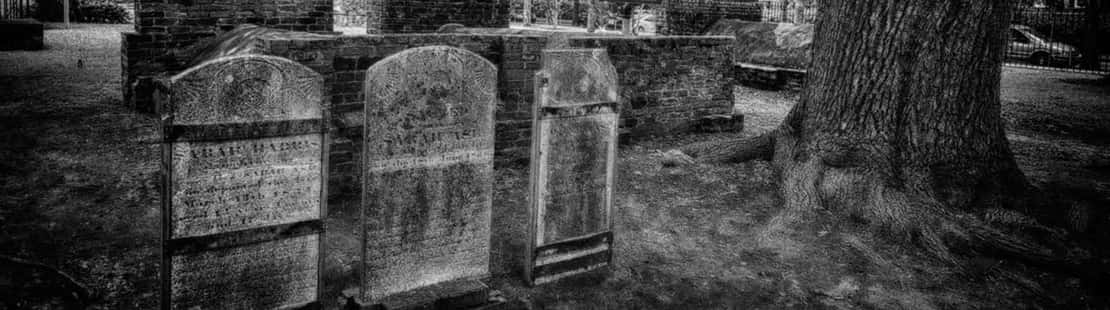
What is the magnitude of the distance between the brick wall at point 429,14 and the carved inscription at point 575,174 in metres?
7.54

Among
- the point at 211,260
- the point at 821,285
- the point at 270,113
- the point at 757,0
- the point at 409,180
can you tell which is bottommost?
the point at 821,285

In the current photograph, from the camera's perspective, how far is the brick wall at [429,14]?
11562mm

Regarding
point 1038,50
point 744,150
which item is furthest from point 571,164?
point 1038,50

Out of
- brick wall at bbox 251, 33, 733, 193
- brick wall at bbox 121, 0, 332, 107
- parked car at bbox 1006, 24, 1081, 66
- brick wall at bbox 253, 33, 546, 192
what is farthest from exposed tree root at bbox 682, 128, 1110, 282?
parked car at bbox 1006, 24, 1081, 66

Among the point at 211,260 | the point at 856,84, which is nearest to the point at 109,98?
the point at 211,260

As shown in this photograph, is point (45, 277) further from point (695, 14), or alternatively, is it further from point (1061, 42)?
point (1061, 42)

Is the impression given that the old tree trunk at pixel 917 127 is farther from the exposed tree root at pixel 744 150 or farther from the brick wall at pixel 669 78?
the brick wall at pixel 669 78

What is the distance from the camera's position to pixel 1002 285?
4.72 m

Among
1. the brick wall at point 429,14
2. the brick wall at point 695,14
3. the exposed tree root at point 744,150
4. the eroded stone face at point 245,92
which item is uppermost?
the brick wall at point 695,14

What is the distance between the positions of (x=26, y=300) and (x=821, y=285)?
4048mm

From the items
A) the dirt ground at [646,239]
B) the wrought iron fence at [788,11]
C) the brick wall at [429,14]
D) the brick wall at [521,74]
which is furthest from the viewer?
the wrought iron fence at [788,11]

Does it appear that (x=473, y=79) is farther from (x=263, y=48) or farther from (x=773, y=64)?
(x=773, y=64)

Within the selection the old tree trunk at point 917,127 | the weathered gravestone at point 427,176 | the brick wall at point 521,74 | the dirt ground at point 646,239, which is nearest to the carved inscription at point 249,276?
the weathered gravestone at point 427,176

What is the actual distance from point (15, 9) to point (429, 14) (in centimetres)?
1456
